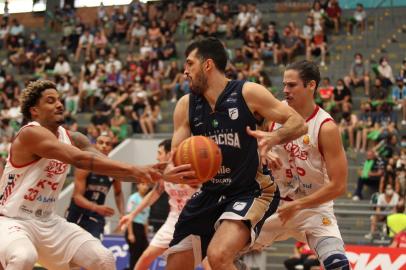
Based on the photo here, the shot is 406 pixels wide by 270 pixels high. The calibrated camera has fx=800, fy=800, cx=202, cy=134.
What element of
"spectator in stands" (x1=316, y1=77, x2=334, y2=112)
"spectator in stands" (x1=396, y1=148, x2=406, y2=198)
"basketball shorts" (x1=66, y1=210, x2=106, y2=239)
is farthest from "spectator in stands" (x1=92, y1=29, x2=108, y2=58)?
"basketball shorts" (x1=66, y1=210, x2=106, y2=239)

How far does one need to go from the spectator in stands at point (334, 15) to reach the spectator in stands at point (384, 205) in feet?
30.6

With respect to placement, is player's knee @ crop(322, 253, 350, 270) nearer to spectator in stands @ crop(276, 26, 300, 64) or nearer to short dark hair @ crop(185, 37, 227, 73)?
short dark hair @ crop(185, 37, 227, 73)

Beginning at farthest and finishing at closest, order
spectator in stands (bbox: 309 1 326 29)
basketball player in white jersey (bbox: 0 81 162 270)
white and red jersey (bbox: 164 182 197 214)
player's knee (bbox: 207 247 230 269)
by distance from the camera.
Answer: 1. spectator in stands (bbox: 309 1 326 29)
2. white and red jersey (bbox: 164 182 197 214)
3. basketball player in white jersey (bbox: 0 81 162 270)
4. player's knee (bbox: 207 247 230 269)

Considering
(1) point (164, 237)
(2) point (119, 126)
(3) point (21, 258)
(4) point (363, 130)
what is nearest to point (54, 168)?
(3) point (21, 258)

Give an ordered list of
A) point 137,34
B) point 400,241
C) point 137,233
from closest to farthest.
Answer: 1. point 400,241
2. point 137,233
3. point 137,34

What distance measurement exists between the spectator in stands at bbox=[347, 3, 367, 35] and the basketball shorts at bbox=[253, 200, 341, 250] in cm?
1636

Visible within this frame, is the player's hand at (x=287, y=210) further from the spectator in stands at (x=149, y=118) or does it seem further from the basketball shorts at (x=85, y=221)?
the spectator in stands at (x=149, y=118)

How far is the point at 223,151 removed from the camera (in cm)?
700

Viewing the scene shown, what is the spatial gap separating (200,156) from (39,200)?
2.01 metres

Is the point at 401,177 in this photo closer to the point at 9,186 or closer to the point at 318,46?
the point at 318,46

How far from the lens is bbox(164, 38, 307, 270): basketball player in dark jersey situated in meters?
6.91

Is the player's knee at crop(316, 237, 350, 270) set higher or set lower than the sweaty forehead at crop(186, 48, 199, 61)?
lower

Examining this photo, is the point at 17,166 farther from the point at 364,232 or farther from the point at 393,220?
the point at 364,232

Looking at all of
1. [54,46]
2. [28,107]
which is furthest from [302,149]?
[54,46]
